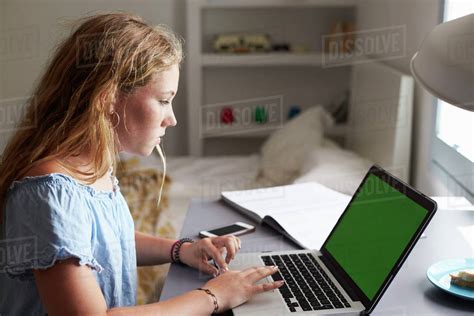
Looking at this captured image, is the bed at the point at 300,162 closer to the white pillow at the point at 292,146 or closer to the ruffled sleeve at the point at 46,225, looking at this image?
the white pillow at the point at 292,146

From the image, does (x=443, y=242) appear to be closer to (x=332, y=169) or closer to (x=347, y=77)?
(x=332, y=169)

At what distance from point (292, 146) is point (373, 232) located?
183cm

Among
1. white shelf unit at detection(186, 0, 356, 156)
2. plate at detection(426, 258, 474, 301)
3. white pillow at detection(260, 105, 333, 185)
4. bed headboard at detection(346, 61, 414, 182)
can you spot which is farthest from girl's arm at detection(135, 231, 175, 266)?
white shelf unit at detection(186, 0, 356, 156)

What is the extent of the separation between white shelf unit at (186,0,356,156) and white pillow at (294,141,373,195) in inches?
27.6

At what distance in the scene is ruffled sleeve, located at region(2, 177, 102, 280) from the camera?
931 millimetres

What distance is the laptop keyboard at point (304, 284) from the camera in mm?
996

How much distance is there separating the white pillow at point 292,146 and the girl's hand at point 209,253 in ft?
5.27

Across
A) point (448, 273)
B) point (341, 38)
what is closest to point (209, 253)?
point (448, 273)

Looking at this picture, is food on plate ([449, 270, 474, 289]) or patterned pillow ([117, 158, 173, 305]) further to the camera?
patterned pillow ([117, 158, 173, 305])

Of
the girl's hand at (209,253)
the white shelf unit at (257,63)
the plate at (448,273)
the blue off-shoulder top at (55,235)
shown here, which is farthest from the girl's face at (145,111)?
the white shelf unit at (257,63)

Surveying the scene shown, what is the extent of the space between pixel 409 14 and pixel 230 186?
106cm

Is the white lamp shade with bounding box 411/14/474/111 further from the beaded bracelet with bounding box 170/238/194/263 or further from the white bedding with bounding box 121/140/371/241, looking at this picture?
the white bedding with bounding box 121/140/371/241

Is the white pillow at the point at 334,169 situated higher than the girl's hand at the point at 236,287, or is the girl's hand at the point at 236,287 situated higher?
the girl's hand at the point at 236,287

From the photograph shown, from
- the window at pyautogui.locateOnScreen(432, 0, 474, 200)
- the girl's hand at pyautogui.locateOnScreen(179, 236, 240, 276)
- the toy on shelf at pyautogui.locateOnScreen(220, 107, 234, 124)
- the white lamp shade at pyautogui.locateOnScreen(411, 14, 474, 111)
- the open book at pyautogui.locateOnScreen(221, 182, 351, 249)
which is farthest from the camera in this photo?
the toy on shelf at pyautogui.locateOnScreen(220, 107, 234, 124)
